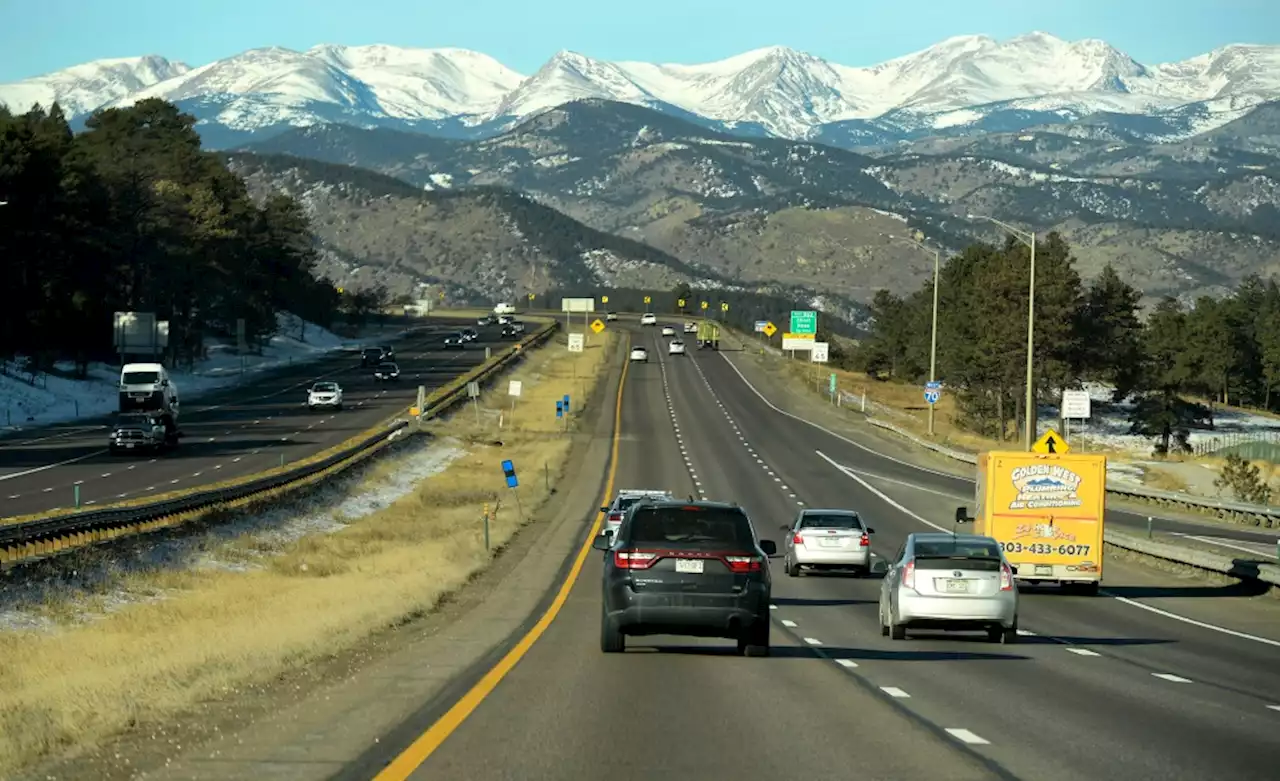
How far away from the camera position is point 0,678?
69.1 ft

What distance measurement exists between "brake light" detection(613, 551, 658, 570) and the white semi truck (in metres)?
54.1

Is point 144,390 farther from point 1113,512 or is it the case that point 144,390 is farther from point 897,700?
point 897,700

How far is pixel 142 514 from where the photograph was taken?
41.7 metres

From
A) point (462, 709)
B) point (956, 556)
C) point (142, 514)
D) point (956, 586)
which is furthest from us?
point (142, 514)

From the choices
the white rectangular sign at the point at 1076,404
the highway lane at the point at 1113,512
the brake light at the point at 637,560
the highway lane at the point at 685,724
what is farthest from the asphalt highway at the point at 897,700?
the white rectangular sign at the point at 1076,404

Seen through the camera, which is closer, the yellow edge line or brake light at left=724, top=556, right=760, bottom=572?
the yellow edge line

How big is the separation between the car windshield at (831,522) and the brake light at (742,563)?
69.0 feet

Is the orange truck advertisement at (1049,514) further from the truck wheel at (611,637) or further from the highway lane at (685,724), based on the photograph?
the truck wheel at (611,637)

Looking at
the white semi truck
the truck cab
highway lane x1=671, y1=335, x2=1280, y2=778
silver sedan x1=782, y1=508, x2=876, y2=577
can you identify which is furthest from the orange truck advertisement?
the truck cab

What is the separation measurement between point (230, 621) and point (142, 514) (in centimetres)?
1346

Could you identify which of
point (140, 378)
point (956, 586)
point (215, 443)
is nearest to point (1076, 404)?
point (215, 443)

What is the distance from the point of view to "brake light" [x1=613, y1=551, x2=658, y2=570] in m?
20.7

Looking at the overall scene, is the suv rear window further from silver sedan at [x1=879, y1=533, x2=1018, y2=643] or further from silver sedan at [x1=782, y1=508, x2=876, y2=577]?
silver sedan at [x1=782, y1=508, x2=876, y2=577]

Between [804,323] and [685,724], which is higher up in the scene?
[804,323]
